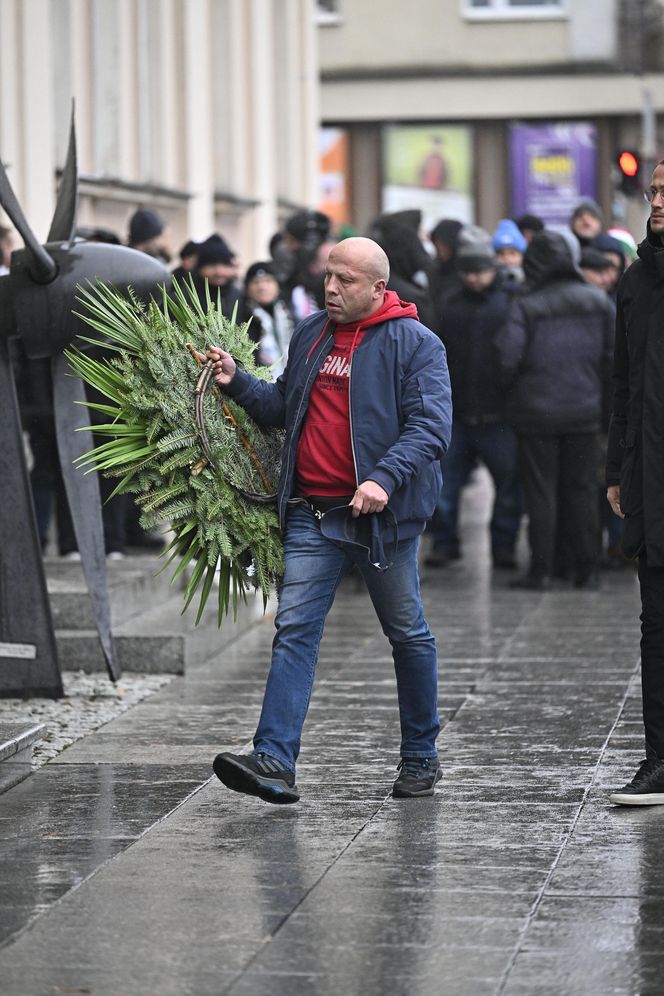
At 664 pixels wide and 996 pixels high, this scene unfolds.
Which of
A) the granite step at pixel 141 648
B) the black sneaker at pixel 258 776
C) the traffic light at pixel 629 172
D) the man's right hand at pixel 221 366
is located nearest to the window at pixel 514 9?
the traffic light at pixel 629 172

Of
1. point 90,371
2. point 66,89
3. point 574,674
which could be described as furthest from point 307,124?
point 90,371

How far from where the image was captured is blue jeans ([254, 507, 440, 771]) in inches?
258

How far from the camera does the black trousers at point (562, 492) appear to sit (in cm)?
1242

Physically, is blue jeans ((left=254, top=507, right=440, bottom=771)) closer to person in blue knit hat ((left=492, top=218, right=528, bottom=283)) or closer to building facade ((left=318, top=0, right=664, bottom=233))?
person in blue knit hat ((left=492, top=218, right=528, bottom=283))

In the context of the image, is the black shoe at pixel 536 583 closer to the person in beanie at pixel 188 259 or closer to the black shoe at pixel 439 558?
the black shoe at pixel 439 558

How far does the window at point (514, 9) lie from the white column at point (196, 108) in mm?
18589

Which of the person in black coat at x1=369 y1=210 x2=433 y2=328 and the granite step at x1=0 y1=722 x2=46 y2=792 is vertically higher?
the person in black coat at x1=369 y1=210 x2=433 y2=328

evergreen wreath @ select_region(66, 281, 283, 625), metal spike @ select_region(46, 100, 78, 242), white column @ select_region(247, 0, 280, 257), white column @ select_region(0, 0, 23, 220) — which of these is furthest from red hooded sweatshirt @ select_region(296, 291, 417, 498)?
white column @ select_region(247, 0, 280, 257)

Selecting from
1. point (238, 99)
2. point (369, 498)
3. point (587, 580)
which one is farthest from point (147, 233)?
point (238, 99)

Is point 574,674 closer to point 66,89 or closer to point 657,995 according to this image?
point 657,995

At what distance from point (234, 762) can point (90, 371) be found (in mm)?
1427

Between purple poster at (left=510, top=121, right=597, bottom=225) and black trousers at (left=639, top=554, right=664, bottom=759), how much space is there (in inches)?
1164

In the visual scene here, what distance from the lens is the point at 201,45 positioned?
17.7 m

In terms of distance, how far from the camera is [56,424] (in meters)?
8.20
